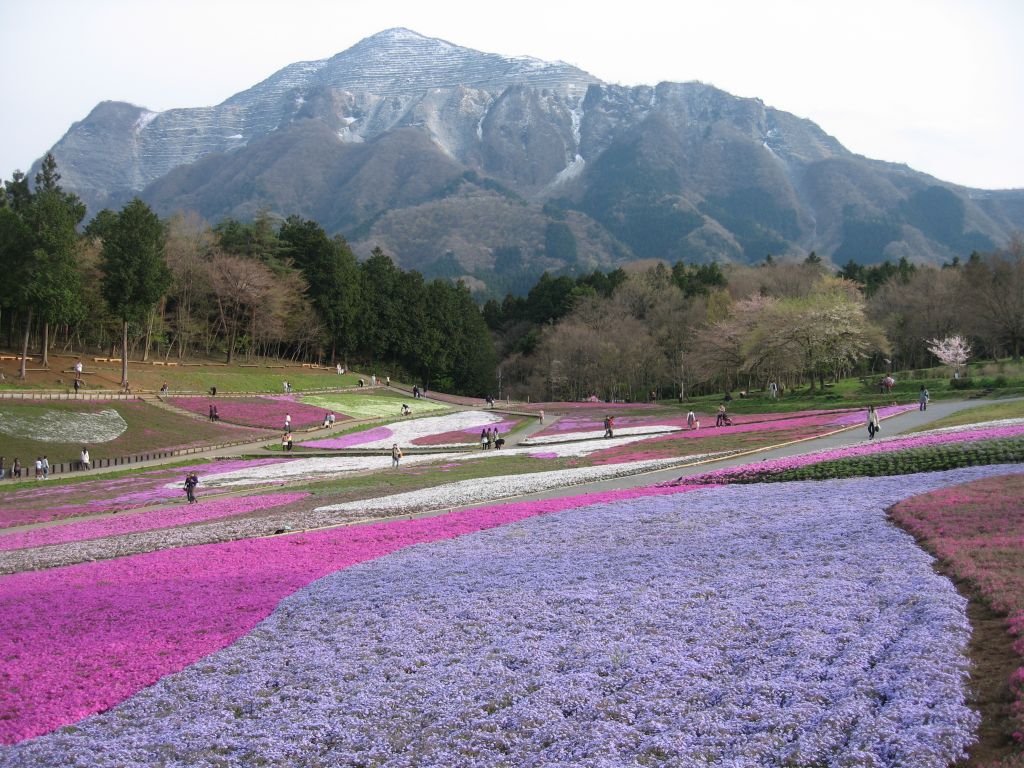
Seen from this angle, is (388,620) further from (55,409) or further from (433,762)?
(55,409)

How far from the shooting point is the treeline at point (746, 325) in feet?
234

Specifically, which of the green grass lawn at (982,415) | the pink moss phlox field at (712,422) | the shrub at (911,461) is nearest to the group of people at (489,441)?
the pink moss phlox field at (712,422)

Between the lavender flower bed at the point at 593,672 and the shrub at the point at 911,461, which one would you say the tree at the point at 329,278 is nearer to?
the shrub at the point at 911,461

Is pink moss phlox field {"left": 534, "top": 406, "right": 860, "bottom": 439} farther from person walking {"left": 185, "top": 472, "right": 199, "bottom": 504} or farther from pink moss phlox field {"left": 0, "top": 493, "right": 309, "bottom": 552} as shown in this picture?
person walking {"left": 185, "top": 472, "right": 199, "bottom": 504}

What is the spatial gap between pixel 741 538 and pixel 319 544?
420 inches

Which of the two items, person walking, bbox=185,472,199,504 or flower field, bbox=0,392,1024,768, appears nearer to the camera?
flower field, bbox=0,392,1024,768

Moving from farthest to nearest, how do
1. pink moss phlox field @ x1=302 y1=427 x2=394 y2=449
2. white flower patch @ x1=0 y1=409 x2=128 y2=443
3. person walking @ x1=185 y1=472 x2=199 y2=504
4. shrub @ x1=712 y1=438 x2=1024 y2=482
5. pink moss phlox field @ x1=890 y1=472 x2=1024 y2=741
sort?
pink moss phlox field @ x1=302 y1=427 x2=394 y2=449 → white flower patch @ x1=0 y1=409 x2=128 y2=443 → person walking @ x1=185 y1=472 x2=199 y2=504 → shrub @ x1=712 y1=438 x2=1024 y2=482 → pink moss phlox field @ x1=890 y1=472 x2=1024 y2=741

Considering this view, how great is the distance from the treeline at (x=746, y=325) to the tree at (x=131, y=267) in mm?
51901

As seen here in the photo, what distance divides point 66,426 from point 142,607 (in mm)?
42555

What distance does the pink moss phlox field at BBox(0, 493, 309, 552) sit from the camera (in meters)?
25.3

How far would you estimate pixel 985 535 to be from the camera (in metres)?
14.3

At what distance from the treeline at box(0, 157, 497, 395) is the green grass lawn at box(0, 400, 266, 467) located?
10.6 metres

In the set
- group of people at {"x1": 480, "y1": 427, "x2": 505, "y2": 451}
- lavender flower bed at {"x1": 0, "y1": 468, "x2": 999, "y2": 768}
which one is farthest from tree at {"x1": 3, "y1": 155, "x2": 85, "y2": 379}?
lavender flower bed at {"x1": 0, "y1": 468, "x2": 999, "y2": 768}

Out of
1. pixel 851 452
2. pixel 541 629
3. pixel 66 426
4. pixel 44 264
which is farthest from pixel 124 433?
pixel 541 629
